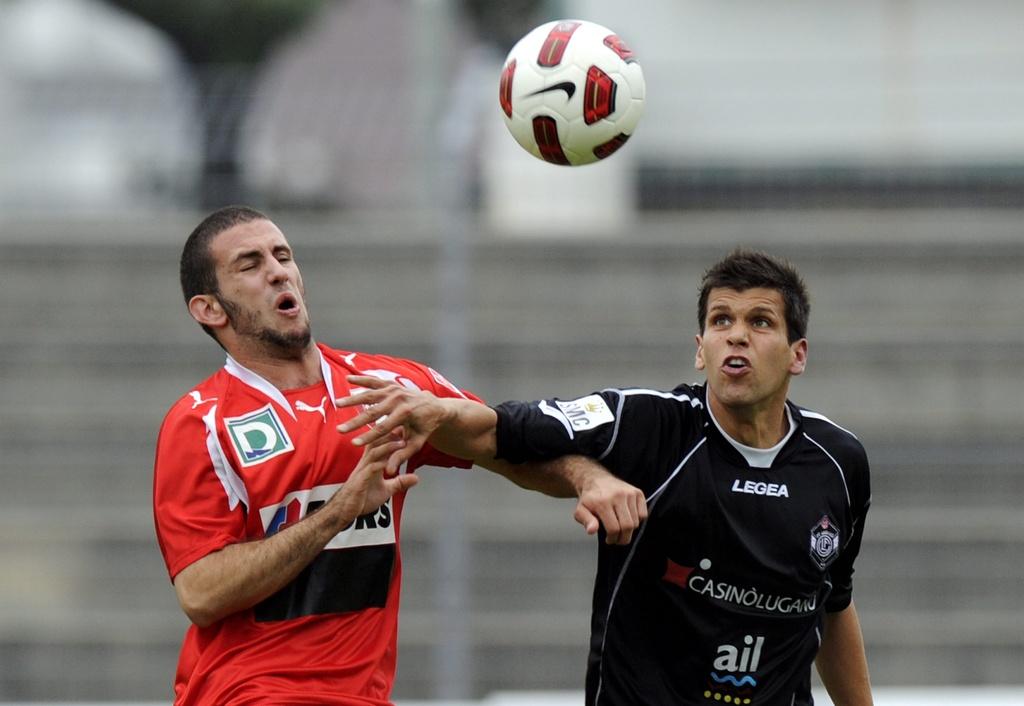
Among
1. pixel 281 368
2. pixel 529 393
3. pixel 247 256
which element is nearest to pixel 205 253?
pixel 247 256

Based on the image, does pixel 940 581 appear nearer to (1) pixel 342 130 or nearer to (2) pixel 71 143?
(1) pixel 342 130

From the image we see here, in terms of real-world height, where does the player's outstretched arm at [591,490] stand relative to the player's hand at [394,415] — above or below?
below

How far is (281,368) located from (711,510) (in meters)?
1.36

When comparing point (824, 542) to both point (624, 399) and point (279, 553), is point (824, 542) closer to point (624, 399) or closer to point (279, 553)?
point (624, 399)

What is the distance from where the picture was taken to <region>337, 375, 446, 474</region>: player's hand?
4281mm

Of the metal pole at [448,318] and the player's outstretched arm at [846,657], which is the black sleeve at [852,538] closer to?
the player's outstretched arm at [846,657]

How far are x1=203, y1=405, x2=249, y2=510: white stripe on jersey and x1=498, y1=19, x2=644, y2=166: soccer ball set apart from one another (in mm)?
1493

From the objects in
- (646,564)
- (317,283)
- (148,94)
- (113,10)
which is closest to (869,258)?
(317,283)

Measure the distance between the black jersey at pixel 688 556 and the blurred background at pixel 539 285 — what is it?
508cm

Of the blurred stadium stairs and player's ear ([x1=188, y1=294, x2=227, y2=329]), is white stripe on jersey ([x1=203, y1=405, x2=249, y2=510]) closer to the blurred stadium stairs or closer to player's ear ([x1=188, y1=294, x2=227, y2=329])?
player's ear ([x1=188, y1=294, x2=227, y2=329])

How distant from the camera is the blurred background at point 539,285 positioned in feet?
33.6

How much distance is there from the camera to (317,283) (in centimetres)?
1145

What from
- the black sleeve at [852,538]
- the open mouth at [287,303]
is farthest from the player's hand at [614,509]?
the open mouth at [287,303]

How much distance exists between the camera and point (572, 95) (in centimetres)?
517
